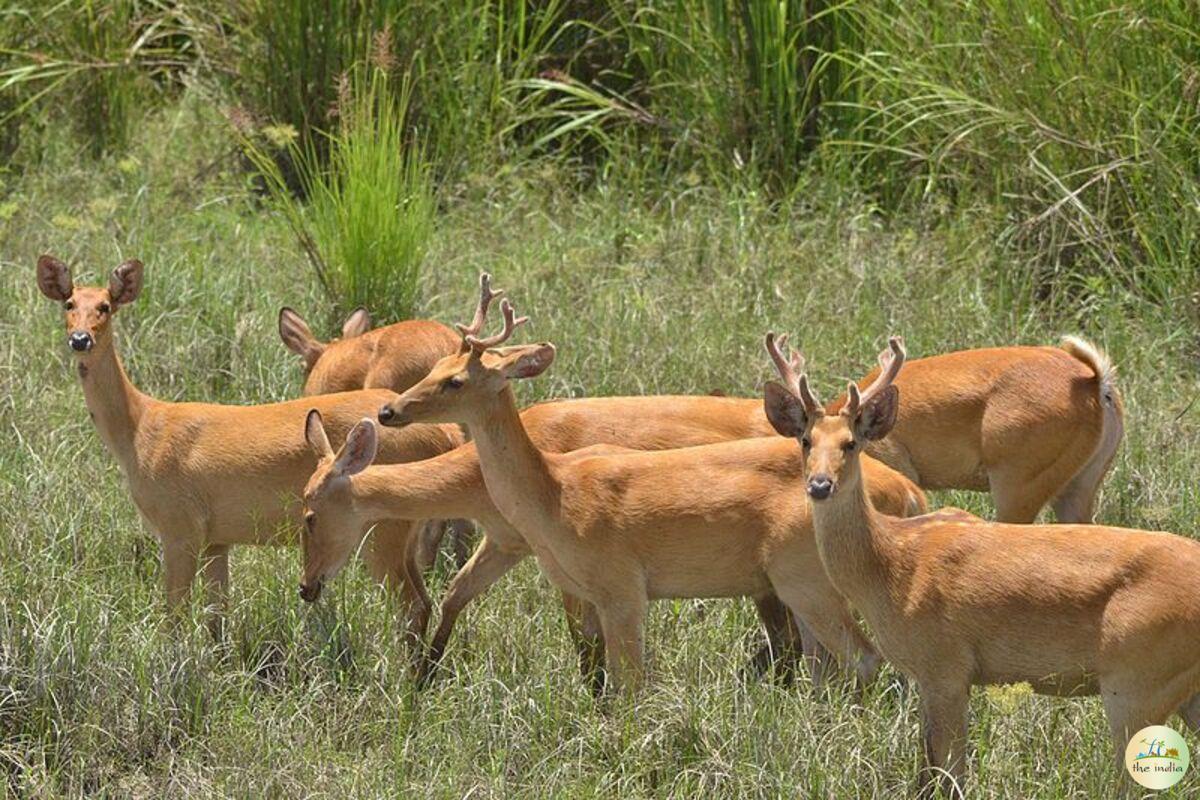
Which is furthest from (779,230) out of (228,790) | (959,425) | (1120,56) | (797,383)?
(228,790)

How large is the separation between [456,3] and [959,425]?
17.6 ft

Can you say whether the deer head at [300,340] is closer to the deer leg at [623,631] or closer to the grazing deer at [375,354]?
the grazing deer at [375,354]

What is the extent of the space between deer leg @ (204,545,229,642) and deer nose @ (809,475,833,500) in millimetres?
2043

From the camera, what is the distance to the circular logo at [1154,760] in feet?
17.5

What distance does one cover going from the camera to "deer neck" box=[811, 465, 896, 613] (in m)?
5.84

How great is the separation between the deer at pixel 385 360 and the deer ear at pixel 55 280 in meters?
0.95

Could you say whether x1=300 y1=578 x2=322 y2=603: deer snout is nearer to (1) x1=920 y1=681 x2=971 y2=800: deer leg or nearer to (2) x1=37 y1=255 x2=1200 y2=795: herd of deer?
(2) x1=37 y1=255 x2=1200 y2=795: herd of deer

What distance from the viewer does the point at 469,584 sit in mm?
7070

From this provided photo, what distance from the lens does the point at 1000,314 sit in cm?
988

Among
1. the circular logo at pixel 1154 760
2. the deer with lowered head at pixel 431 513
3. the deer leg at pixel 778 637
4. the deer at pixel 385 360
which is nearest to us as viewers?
the circular logo at pixel 1154 760

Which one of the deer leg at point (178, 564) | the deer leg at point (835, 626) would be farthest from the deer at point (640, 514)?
the deer leg at point (178, 564)

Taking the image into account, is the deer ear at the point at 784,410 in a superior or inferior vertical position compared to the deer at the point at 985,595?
superior

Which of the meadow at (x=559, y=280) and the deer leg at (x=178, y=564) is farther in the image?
the deer leg at (x=178, y=564)

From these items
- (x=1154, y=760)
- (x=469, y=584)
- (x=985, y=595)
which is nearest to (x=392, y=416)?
(x=469, y=584)
